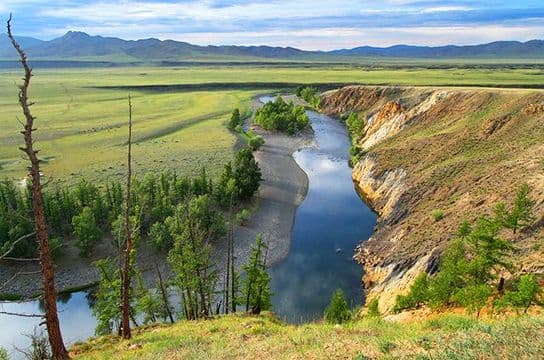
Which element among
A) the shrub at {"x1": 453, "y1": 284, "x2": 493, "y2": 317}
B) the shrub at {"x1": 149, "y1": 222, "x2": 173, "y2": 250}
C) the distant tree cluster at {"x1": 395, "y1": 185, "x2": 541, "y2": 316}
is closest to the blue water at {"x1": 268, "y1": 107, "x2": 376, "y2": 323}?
the distant tree cluster at {"x1": 395, "y1": 185, "x2": 541, "y2": 316}

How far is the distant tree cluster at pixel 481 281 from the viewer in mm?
20781

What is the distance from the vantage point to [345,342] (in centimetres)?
1409

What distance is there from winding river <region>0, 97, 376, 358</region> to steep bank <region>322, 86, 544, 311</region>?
206 centimetres

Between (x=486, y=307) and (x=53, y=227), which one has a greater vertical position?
(x=486, y=307)

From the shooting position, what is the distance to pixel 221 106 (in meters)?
137

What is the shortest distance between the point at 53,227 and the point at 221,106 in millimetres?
96587

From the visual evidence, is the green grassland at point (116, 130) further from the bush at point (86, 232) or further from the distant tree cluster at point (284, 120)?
the bush at point (86, 232)

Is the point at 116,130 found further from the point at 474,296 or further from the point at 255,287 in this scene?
the point at 474,296

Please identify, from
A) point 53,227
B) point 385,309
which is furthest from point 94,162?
point 385,309

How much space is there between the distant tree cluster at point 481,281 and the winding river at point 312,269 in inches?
386

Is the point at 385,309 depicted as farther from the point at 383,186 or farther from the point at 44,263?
the point at 383,186

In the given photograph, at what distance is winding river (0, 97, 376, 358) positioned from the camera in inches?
1313

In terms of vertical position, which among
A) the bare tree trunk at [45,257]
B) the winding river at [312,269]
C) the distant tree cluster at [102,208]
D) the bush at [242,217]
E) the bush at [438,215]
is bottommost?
the winding river at [312,269]

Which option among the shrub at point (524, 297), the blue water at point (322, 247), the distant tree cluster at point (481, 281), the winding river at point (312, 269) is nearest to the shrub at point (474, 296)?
the distant tree cluster at point (481, 281)
